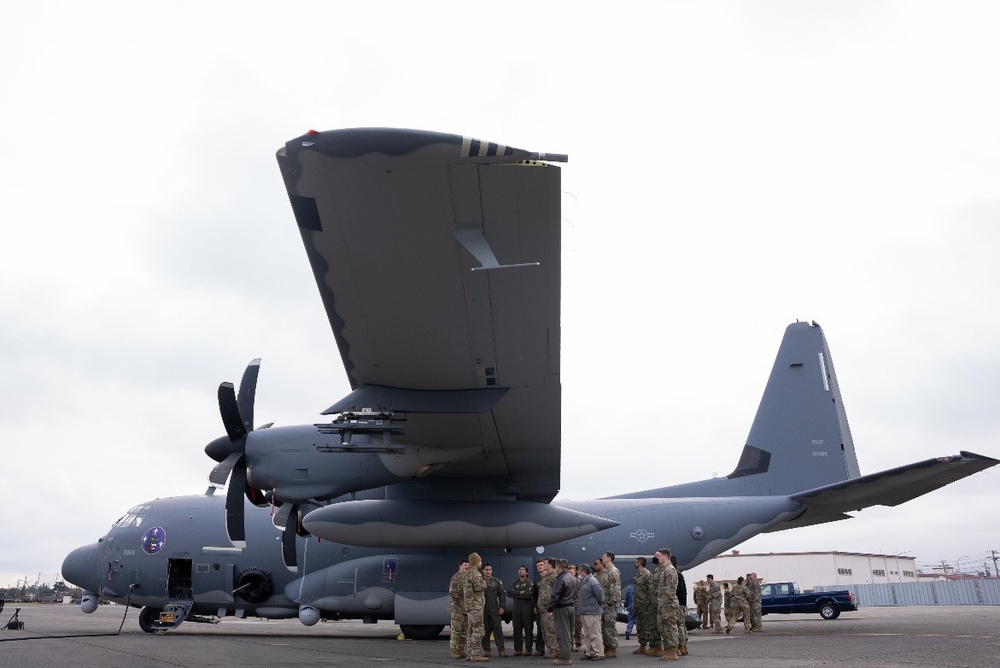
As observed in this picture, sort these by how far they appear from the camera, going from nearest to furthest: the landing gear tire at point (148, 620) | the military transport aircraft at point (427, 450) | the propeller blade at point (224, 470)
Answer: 1. the military transport aircraft at point (427, 450)
2. the propeller blade at point (224, 470)
3. the landing gear tire at point (148, 620)

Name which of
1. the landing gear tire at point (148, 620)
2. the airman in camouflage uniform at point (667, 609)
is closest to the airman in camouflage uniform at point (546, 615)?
the airman in camouflage uniform at point (667, 609)

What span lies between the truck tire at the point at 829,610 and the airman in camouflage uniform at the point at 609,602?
19742mm

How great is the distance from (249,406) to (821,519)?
13.9 meters

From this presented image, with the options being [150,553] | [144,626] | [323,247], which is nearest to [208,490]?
[150,553]

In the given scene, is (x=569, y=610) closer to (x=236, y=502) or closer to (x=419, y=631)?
(x=419, y=631)

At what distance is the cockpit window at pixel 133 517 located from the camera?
63.2 feet

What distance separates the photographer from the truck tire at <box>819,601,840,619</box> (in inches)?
1120

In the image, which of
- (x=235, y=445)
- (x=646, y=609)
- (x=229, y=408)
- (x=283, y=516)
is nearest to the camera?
(x=646, y=609)

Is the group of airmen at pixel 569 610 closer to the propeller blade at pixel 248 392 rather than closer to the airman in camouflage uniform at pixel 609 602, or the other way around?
the airman in camouflage uniform at pixel 609 602

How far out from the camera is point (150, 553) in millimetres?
18703

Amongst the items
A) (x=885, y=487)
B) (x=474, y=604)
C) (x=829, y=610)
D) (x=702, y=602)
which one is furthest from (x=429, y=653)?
(x=829, y=610)

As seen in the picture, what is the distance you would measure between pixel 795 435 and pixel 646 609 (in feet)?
31.1

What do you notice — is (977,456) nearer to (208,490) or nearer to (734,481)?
(734,481)

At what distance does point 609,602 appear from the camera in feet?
40.8
